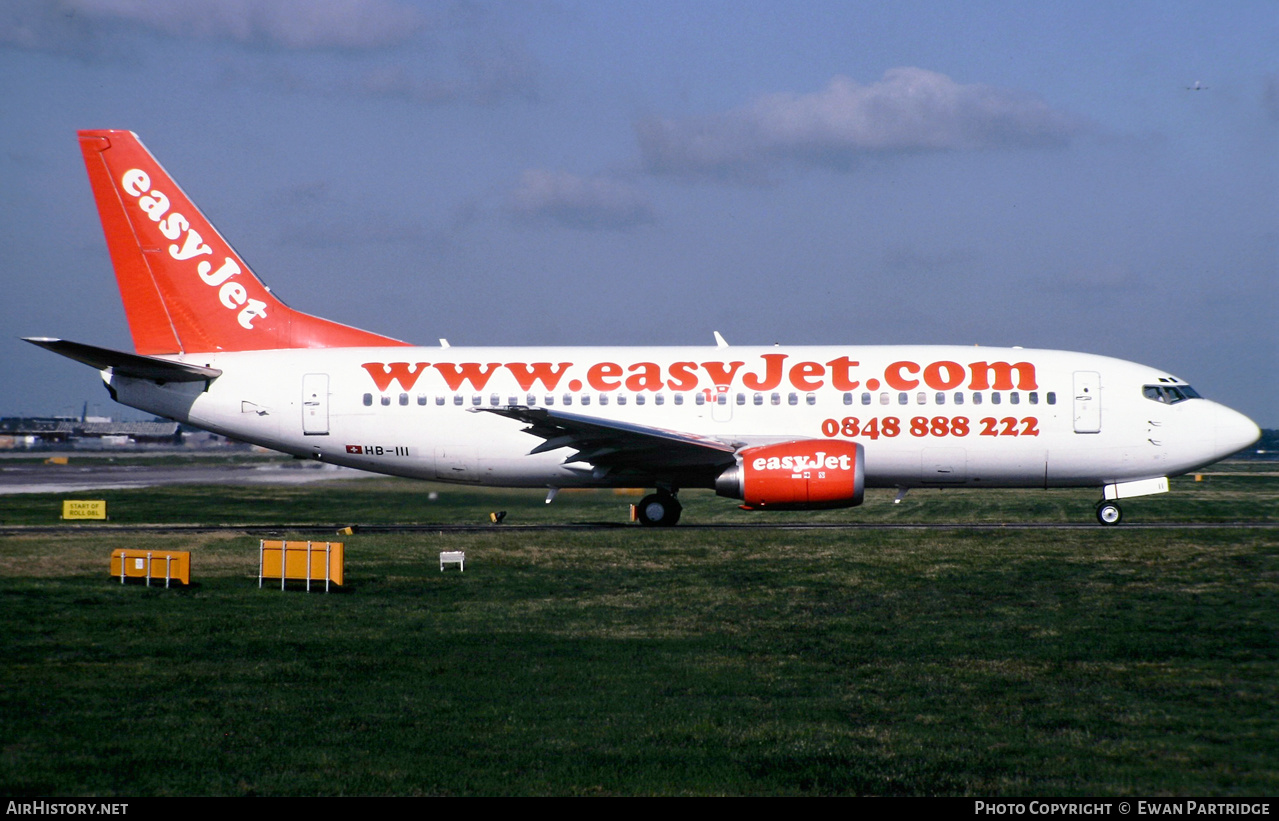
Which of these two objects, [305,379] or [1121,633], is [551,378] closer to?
[305,379]

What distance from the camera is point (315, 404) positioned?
2950cm

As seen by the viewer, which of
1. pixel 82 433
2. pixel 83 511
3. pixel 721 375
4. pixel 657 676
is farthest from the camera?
pixel 82 433

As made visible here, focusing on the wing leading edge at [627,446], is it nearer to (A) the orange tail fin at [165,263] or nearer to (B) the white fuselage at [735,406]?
(B) the white fuselage at [735,406]

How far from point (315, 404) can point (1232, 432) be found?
2294 centimetres

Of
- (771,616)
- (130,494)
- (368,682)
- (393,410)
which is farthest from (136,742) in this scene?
(130,494)

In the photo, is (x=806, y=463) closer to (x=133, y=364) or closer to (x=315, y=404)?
(x=315, y=404)

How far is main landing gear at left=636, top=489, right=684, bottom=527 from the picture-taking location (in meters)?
29.3

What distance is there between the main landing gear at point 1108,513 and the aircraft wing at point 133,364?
2265 cm

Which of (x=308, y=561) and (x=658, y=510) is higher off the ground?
(x=658, y=510)

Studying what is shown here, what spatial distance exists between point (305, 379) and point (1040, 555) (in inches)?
722

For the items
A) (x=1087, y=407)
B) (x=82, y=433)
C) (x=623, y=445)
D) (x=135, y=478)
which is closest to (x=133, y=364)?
(x=623, y=445)

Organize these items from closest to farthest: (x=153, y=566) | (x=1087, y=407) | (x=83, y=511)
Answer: (x=153, y=566) < (x=1087, y=407) < (x=83, y=511)

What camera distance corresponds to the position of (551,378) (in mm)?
29672

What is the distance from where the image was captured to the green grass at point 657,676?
8.63 meters
